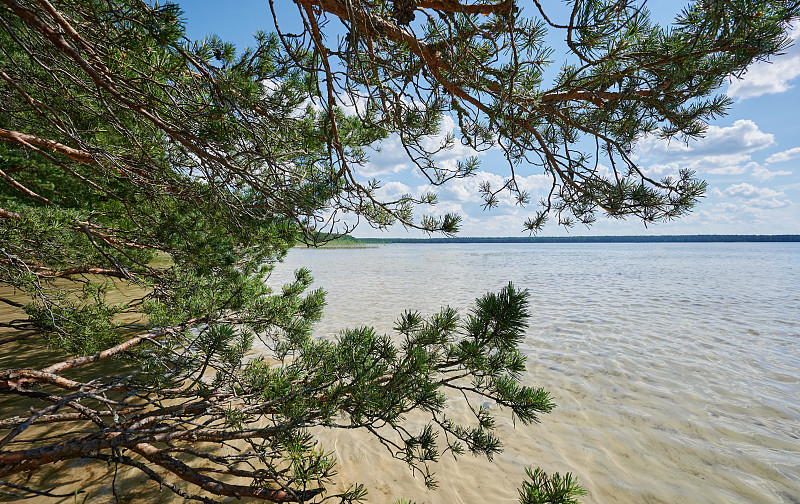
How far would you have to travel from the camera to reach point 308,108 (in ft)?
10.8

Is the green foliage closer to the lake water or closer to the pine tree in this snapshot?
the pine tree

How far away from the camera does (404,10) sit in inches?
68.2

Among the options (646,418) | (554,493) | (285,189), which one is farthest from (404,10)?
(646,418)

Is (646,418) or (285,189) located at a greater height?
(285,189)

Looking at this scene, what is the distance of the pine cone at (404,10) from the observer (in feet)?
5.63

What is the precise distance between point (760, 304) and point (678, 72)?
43.3 ft

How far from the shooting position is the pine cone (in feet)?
5.63

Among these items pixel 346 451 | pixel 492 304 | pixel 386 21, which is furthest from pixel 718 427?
pixel 386 21

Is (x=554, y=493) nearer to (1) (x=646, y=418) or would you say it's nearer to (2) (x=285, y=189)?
(2) (x=285, y=189)

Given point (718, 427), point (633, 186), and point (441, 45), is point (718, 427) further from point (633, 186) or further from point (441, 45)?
point (441, 45)

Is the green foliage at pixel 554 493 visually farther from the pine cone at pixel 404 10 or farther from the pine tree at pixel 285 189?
the pine cone at pixel 404 10

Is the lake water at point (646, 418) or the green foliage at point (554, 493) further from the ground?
the green foliage at point (554, 493)

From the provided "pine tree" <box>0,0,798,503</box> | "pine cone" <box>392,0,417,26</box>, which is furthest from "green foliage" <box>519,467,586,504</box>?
"pine cone" <box>392,0,417,26</box>

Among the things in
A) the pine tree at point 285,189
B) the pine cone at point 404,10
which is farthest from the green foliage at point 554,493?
the pine cone at point 404,10
